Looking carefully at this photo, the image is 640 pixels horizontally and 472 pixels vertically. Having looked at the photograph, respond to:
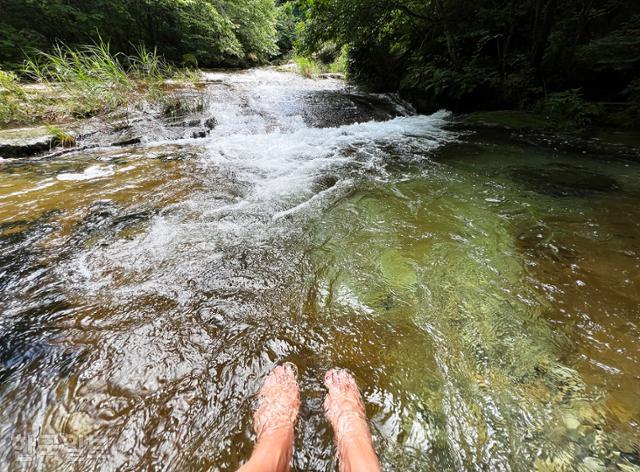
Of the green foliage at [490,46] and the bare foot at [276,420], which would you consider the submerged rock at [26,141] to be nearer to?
the bare foot at [276,420]

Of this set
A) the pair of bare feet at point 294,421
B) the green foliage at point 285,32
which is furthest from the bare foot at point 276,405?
the green foliage at point 285,32

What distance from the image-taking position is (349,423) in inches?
51.1

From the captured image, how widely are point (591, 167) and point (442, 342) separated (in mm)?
4256

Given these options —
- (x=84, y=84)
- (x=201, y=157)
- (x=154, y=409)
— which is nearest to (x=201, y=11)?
(x=84, y=84)

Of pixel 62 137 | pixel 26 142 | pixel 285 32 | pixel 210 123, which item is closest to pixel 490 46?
pixel 210 123

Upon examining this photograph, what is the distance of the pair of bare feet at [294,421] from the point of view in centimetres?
120

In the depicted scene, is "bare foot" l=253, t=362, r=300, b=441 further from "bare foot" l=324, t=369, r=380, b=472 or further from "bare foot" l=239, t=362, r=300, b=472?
"bare foot" l=324, t=369, r=380, b=472

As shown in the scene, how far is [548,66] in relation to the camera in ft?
21.2

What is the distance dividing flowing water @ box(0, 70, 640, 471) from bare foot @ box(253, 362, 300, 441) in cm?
7

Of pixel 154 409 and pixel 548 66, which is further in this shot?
pixel 548 66

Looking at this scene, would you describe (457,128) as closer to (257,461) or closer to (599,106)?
(599,106)

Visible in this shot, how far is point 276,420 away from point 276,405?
0.06 m

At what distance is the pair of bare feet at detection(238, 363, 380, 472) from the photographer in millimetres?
1200

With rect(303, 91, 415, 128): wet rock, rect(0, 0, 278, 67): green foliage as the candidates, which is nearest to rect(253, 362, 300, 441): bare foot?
rect(303, 91, 415, 128): wet rock
